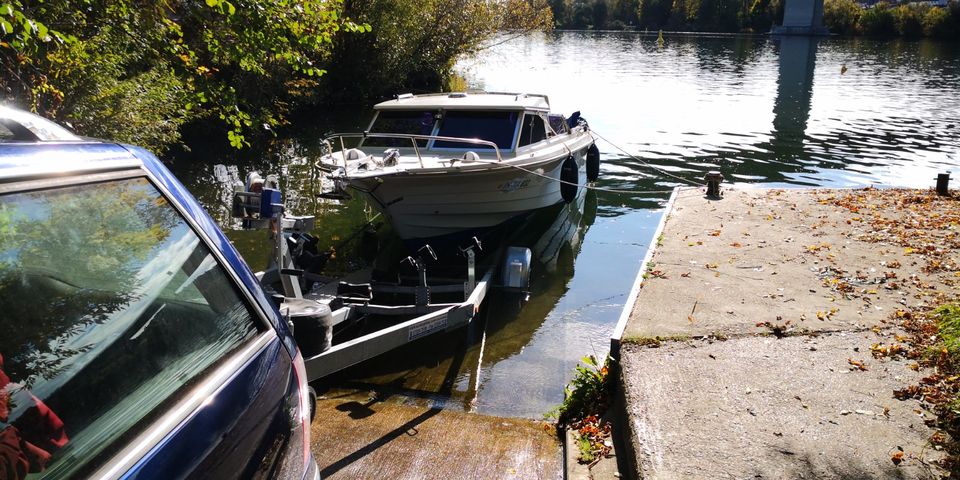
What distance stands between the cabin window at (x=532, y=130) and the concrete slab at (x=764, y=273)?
8.83ft

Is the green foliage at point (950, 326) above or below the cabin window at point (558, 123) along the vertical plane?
below

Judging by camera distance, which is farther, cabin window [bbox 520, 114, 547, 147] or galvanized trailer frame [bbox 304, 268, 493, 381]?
cabin window [bbox 520, 114, 547, 147]

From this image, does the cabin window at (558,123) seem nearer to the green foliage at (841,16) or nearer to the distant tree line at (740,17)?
the distant tree line at (740,17)

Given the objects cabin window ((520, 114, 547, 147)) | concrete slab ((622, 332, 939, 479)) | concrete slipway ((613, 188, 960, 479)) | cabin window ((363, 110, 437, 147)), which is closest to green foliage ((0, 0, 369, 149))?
cabin window ((363, 110, 437, 147))

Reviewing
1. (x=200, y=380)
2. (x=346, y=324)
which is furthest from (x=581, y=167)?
(x=200, y=380)

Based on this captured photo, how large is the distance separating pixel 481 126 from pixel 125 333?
411 inches

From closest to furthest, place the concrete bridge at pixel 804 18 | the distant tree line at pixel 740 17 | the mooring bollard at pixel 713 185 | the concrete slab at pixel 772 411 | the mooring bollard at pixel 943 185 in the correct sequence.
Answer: the concrete slab at pixel 772 411, the mooring bollard at pixel 943 185, the mooring bollard at pixel 713 185, the distant tree line at pixel 740 17, the concrete bridge at pixel 804 18

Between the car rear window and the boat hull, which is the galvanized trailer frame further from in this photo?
the car rear window

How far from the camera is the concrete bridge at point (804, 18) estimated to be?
9056 cm

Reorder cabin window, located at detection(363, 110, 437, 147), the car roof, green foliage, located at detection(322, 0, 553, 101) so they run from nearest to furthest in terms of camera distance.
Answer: the car roof < cabin window, located at detection(363, 110, 437, 147) < green foliage, located at detection(322, 0, 553, 101)

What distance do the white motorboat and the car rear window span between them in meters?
7.41

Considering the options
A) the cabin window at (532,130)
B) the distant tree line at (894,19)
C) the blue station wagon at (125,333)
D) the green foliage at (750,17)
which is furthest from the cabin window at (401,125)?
the distant tree line at (894,19)

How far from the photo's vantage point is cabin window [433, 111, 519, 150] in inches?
470

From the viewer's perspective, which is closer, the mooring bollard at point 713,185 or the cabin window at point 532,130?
the cabin window at point 532,130
